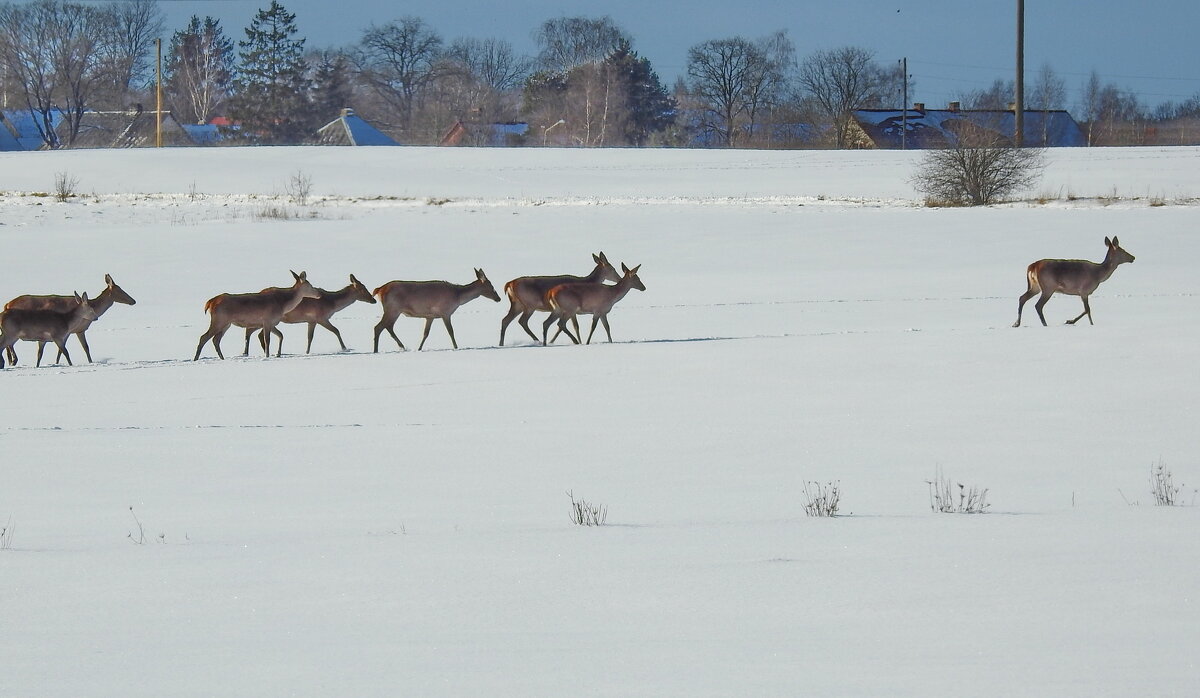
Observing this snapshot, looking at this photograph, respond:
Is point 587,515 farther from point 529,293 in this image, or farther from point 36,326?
point 36,326

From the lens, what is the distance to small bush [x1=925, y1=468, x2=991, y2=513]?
7.71 meters

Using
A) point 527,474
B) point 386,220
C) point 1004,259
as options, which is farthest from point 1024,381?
point 386,220

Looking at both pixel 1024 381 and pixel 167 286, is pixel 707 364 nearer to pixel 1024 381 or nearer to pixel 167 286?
pixel 1024 381

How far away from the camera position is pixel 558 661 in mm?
4895

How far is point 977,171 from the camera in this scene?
46.0 m

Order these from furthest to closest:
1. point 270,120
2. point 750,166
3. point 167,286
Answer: point 270,120
point 750,166
point 167,286

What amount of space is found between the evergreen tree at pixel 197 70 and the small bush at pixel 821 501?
133m

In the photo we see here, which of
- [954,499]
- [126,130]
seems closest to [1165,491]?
[954,499]

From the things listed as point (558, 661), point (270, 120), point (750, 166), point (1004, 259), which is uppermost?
point (270, 120)

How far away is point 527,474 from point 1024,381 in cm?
669

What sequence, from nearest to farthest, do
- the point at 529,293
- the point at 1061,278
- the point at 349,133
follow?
the point at 529,293 < the point at 1061,278 < the point at 349,133

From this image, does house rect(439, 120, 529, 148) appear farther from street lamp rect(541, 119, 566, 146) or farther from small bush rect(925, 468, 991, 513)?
small bush rect(925, 468, 991, 513)

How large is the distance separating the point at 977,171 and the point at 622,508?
4049 cm

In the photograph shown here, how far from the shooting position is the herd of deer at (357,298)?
17844 mm
